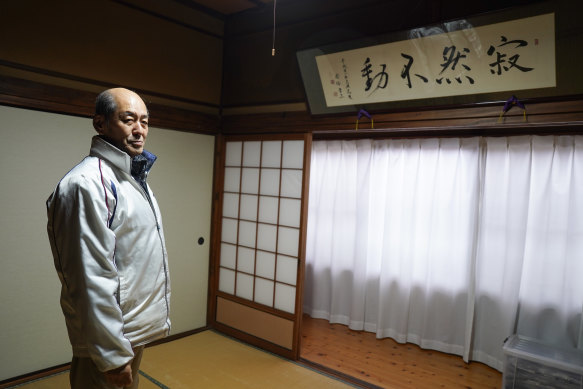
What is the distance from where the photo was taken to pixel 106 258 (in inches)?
52.7

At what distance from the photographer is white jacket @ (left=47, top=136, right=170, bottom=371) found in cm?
131

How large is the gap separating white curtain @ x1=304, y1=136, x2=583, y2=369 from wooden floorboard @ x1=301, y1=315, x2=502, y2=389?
0.42 feet

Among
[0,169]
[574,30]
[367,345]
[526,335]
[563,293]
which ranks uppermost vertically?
[574,30]

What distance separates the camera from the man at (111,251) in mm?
1313

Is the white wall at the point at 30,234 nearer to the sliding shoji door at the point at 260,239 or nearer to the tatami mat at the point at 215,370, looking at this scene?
the tatami mat at the point at 215,370

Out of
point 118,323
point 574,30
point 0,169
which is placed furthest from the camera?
point 0,169

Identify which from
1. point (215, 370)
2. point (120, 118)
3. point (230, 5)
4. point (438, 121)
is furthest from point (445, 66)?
point (215, 370)

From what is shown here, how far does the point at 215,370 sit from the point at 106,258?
6.99 ft

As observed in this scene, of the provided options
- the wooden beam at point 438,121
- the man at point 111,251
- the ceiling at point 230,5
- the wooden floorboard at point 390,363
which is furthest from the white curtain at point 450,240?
the man at point 111,251

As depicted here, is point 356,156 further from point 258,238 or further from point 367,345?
point 367,345

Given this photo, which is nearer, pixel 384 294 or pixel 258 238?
pixel 258 238

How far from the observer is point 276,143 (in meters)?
3.67

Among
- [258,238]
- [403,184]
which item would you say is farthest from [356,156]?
[258,238]

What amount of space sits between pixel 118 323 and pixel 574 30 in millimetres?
2539
